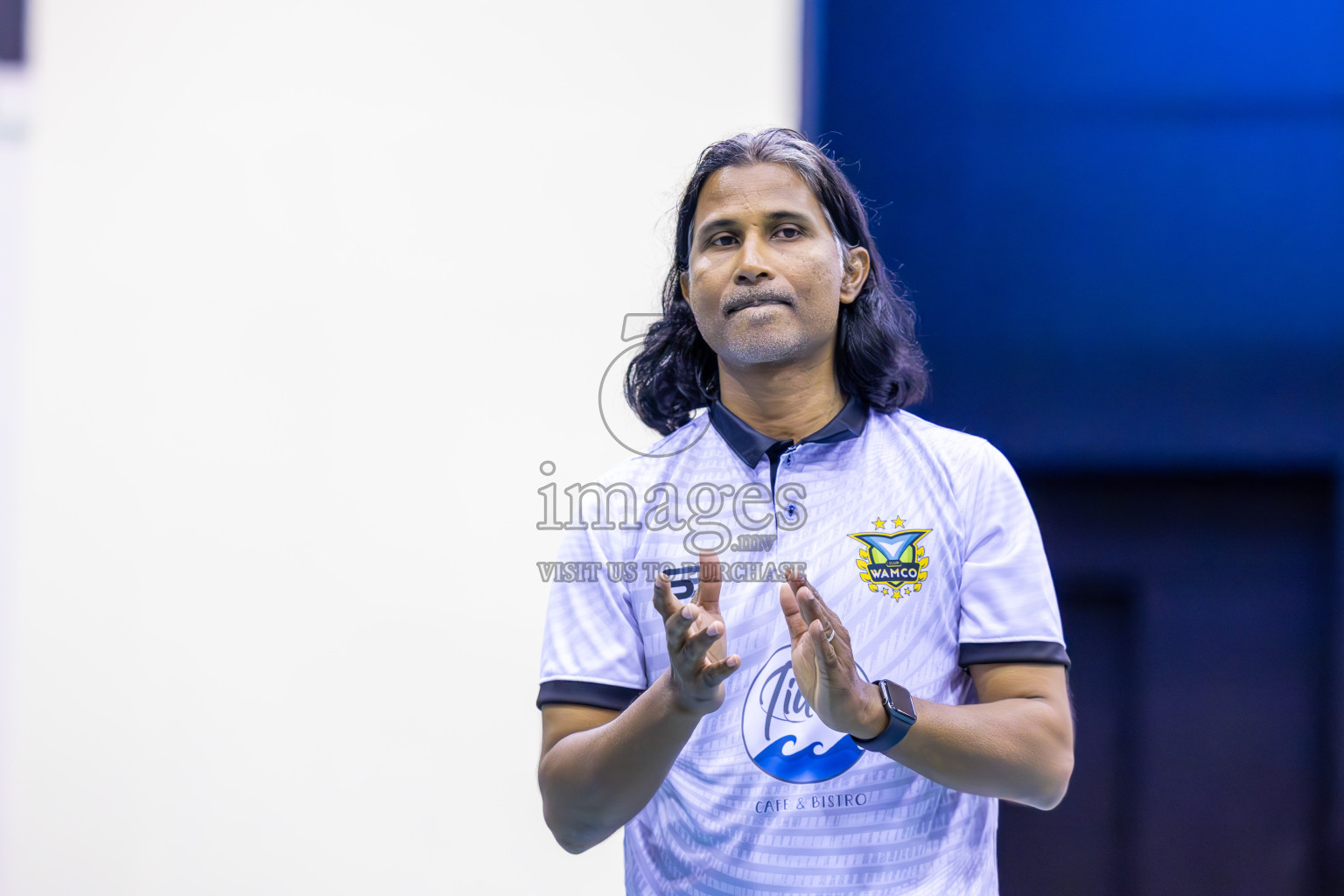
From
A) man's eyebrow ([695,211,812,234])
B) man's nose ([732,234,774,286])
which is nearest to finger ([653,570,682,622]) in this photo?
man's nose ([732,234,774,286])

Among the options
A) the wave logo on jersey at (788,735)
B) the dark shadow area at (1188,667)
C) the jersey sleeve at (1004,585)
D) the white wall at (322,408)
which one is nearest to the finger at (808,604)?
the wave logo on jersey at (788,735)

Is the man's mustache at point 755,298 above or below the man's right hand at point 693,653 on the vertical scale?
above

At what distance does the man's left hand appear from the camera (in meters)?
1.15

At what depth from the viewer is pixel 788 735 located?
55.0 inches

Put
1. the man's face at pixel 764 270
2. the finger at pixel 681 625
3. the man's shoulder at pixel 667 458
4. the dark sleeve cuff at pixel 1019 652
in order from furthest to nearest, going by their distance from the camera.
→ 1. the man's shoulder at pixel 667 458
2. the man's face at pixel 764 270
3. the dark sleeve cuff at pixel 1019 652
4. the finger at pixel 681 625

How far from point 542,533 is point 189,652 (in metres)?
0.78

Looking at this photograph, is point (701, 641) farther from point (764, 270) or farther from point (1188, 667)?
point (1188, 667)

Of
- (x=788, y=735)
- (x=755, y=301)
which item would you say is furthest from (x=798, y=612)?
(x=755, y=301)

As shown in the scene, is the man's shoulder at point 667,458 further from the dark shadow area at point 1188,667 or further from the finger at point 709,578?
the dark shadow area at point 1188,667

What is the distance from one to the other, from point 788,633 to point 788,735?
0.48 ft

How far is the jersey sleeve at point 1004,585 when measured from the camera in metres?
1.37

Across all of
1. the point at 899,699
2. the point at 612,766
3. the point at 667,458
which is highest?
the point at 667,458

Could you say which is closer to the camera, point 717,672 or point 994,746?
point 717,672

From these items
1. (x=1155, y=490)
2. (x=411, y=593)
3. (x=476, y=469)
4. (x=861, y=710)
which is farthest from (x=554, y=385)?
(x=1155, y=490)
